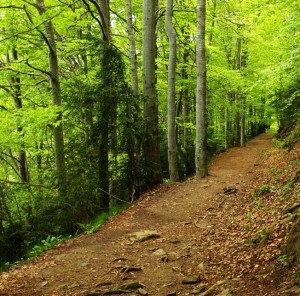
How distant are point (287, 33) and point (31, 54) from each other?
398 inches

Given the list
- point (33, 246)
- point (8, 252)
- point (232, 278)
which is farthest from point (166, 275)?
point (8, 252)

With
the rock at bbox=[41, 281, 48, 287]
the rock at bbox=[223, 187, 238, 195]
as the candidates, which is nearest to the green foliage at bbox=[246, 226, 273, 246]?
the rock at bbox=[41, 281, 48, 287]

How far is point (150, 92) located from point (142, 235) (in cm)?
604

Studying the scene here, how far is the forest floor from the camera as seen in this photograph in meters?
4.54

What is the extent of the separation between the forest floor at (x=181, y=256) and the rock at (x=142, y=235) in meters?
0.02

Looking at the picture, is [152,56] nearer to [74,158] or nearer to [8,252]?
[74,158]

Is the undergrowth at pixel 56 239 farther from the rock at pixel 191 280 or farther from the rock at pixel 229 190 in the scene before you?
the rock at pixel 191 280

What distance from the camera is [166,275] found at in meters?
5.31

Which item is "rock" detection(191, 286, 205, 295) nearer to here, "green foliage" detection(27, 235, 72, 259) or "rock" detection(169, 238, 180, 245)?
"rock" detection(169, 238, 180, 245)

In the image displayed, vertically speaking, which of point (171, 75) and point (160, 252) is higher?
point (171, 75)

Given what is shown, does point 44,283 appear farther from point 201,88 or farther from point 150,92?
point 201,88

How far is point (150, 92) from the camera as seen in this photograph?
1202cm

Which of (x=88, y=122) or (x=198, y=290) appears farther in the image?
(x=88, y=122)

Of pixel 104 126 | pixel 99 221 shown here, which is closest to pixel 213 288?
pixel 99 221
